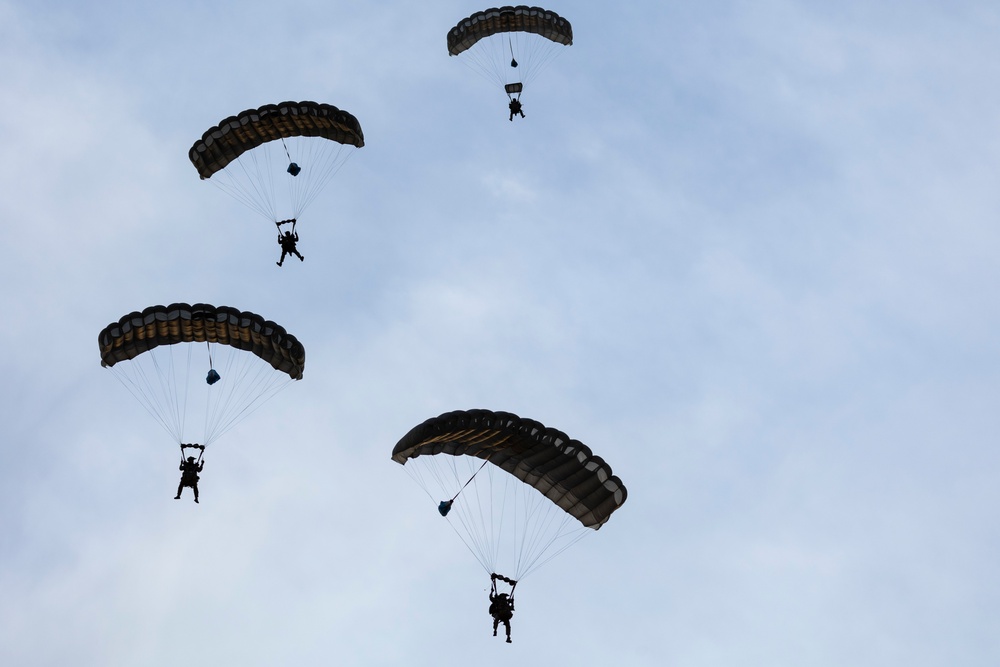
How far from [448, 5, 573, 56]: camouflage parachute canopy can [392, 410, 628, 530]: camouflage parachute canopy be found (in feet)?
65.1

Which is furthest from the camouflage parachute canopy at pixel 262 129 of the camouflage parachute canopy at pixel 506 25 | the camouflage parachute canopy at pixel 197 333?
the camouflage parachute canopy at pixel 506 25

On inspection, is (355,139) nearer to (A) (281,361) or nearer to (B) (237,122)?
(B) (237,122)

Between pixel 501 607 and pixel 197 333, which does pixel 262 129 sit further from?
pixel 501 607

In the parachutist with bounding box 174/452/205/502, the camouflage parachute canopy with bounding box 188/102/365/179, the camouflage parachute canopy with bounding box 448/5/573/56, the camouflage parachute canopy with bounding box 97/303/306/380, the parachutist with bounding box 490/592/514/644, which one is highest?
the camouflage parachute canopy with bounding box 448/5/573/56

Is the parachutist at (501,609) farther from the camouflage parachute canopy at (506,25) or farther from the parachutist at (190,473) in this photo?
the camouflage parachute canopy at (506,25)

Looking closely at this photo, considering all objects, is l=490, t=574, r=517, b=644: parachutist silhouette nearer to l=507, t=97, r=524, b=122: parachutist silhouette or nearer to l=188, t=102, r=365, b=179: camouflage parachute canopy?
l=188, t=102, r=365, b=179: camouflage parachute canopy

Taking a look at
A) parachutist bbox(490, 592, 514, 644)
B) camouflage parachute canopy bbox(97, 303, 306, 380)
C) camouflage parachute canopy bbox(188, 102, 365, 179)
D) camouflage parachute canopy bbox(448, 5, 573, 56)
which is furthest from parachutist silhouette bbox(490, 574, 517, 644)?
camouflage parachute canopy bbox(448, 5, 573, 56)

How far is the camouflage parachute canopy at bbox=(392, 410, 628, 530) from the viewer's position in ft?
88.6

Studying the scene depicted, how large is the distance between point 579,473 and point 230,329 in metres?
9.61

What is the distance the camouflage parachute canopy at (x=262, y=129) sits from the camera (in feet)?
113

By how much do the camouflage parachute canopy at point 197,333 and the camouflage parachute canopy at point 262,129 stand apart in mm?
5970

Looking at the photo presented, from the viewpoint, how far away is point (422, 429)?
26.5 m

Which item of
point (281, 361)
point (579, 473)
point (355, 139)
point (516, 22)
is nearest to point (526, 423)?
point (579, 473)

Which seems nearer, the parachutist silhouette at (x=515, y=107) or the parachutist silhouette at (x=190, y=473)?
the parachutist silhouette at (x=190, y=473)
